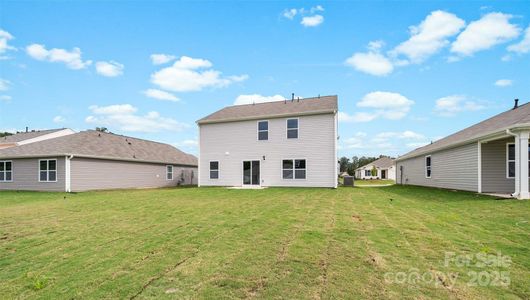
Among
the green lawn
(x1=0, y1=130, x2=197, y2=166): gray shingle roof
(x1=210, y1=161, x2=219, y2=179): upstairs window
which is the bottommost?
the green lawn

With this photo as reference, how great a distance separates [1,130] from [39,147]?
45.3m

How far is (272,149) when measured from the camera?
18625mm

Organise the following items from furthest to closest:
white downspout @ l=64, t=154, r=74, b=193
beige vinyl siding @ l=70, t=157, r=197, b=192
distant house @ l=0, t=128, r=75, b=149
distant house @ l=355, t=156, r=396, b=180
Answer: distant house @ l=355, t=156, r=396, b=180
distant house @ l=0, t=128, r=75, b=149
beige vinyl siding @ l=70, t=157, r=197, b=192
white downspout @ l=64, t=154, r=74, b=193

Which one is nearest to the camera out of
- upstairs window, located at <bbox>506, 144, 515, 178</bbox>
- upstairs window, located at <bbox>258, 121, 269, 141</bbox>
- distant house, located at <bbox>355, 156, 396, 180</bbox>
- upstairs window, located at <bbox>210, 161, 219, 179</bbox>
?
upstairs window, located at <bbox>506, 144, 515, 178</bbox>

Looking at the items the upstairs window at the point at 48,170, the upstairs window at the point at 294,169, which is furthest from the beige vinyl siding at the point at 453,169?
the upstairs window at the point at 48,170

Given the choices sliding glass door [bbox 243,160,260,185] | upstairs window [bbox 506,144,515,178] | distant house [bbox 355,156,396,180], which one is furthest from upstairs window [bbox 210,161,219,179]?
distant house [bbox 355,156,396,180]

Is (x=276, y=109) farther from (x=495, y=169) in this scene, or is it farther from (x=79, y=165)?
(x=79, y=165)

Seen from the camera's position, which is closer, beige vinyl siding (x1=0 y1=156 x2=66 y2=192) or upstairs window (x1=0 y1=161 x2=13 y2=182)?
beige vinyl siding (x1=0 y1=156 x2=66 y2=192)

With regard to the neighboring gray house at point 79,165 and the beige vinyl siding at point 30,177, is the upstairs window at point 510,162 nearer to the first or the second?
the neighboring gray house at point 79,165

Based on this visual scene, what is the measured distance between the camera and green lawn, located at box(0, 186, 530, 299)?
306 centimetres

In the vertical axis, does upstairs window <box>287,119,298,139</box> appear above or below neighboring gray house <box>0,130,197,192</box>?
above

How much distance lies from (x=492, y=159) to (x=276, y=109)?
1211cm

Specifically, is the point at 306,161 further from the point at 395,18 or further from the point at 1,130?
the point at 1,130

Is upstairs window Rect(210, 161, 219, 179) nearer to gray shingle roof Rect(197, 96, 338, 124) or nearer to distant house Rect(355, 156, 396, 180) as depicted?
gray shingle roof Rect(197, 96, 338, 124)
